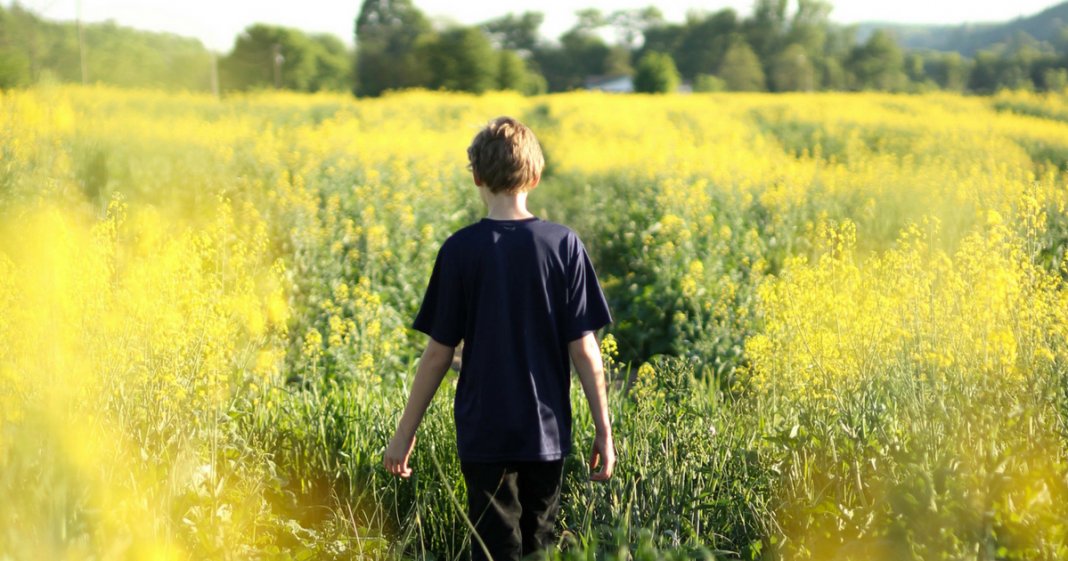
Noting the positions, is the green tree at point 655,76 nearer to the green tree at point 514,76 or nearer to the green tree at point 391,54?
the green tree at point 514,76

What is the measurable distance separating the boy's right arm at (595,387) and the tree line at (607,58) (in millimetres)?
7493

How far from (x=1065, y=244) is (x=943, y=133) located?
286 inches

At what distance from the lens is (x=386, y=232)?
24.7 ft

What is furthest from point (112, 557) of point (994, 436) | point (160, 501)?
point (994, 436)

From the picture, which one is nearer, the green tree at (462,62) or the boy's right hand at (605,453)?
the boy's right hand at (605,453)

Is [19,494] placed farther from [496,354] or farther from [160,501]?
[496,354]

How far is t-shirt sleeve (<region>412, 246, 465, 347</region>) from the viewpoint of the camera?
2734 millimetres

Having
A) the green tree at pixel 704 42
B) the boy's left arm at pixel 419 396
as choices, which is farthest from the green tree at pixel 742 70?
the boy's left arm at pixel 419 396

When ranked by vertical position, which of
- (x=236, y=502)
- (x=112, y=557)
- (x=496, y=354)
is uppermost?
(x=496, y=354)

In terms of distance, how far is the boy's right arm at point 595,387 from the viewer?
2.74 meters

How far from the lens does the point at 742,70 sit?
3600cm

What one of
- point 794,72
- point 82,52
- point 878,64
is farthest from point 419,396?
point 794,72

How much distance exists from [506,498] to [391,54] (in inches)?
1453

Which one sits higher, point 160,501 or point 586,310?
point 586,310
